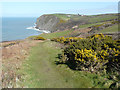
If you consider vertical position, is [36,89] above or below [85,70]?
below

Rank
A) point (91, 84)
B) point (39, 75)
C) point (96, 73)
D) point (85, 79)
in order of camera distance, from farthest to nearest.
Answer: point (39, 75) → point (96, 73) → point (85, 79) → point (91, 84)

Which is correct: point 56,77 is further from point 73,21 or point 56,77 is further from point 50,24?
point 50,24

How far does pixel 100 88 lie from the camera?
28.3ft

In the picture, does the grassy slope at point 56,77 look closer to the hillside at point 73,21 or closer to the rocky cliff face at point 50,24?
the hillside at point 73,21

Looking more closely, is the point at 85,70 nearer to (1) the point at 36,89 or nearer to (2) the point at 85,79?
(2) the point at 85,79

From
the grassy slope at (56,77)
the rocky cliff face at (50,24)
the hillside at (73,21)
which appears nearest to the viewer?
the grassy slope at (56,77)

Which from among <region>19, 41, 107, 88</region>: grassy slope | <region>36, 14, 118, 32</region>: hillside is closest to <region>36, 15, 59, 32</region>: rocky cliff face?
<region>36, 14, 118, 32</region>: hillside

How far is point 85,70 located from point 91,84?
82.3 inches

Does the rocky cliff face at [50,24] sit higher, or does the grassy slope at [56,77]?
the rocky cliff face at [50,24]

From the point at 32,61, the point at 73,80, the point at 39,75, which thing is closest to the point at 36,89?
the point at 39,75

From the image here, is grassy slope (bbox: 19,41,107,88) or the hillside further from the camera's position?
the hillside

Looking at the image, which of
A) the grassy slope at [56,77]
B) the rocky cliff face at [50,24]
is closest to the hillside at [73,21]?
the rocky cliff face at [50,24]

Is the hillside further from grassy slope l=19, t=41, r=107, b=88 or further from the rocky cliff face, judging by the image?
grassy slope l=19, t=41, r=107, b=88

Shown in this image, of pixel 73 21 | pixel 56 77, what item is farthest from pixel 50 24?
pixel 56 77
